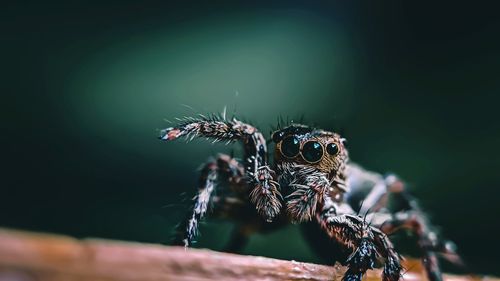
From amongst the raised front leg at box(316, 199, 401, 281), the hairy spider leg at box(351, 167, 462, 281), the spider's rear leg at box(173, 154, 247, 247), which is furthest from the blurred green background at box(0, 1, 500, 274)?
the raised front leg at box(316, 199, 401, 281)

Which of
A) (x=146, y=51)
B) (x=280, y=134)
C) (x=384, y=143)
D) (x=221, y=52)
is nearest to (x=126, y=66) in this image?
(x=146, y=51)

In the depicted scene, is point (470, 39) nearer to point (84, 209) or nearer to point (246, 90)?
point (246, 90)

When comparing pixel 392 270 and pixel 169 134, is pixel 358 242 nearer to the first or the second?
pixel 392 270

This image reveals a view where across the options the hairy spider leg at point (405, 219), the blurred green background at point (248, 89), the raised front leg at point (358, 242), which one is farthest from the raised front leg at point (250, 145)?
the blurred green background at point (248, 89)

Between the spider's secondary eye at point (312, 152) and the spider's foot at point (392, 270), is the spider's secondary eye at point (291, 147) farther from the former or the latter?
the spider's foot at point (392, 270)

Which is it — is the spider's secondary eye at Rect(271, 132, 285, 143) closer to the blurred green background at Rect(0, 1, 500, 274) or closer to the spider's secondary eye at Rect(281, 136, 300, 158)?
the spider's secondary eye at Rect(281, 136, 300, 158)
